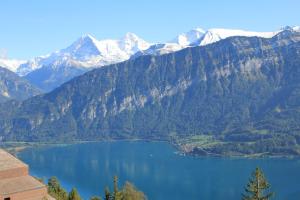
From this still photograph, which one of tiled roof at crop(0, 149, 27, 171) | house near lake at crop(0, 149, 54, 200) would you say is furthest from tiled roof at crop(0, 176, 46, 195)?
tiled roof at crop(0, 149, 27, 171)

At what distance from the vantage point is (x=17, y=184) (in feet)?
259

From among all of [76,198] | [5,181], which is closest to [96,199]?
[76,198]

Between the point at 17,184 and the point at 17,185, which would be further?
the point at 17,184

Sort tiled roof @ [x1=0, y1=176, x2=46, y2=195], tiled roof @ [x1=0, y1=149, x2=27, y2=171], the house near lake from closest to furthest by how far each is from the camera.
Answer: the house near lake → tiled roof @ [x1=0, y1=176, x2=46, y2=195] → tiled roof @ [x1=0, y1=149, x2=27, y2=171]

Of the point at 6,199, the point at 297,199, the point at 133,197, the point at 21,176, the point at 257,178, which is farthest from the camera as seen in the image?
the point at 297,199

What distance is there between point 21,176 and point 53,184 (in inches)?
2111

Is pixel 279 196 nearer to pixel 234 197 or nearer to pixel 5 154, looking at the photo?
pixel 234 197

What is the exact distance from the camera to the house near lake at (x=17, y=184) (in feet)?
251

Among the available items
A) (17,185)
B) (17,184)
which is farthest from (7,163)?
(17,185)

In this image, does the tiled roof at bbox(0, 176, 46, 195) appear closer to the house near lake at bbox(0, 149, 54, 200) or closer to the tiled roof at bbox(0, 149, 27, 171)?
the house near lake at bbox(0, 149, 54, 200)

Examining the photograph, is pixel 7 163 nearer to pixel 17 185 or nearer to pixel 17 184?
pixel 17 184

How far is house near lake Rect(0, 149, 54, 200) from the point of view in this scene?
76.5 meters

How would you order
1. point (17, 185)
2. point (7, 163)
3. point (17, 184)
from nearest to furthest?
point (17, 185) < point (17, 184) < point (7, 163)

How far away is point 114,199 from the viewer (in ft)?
256
